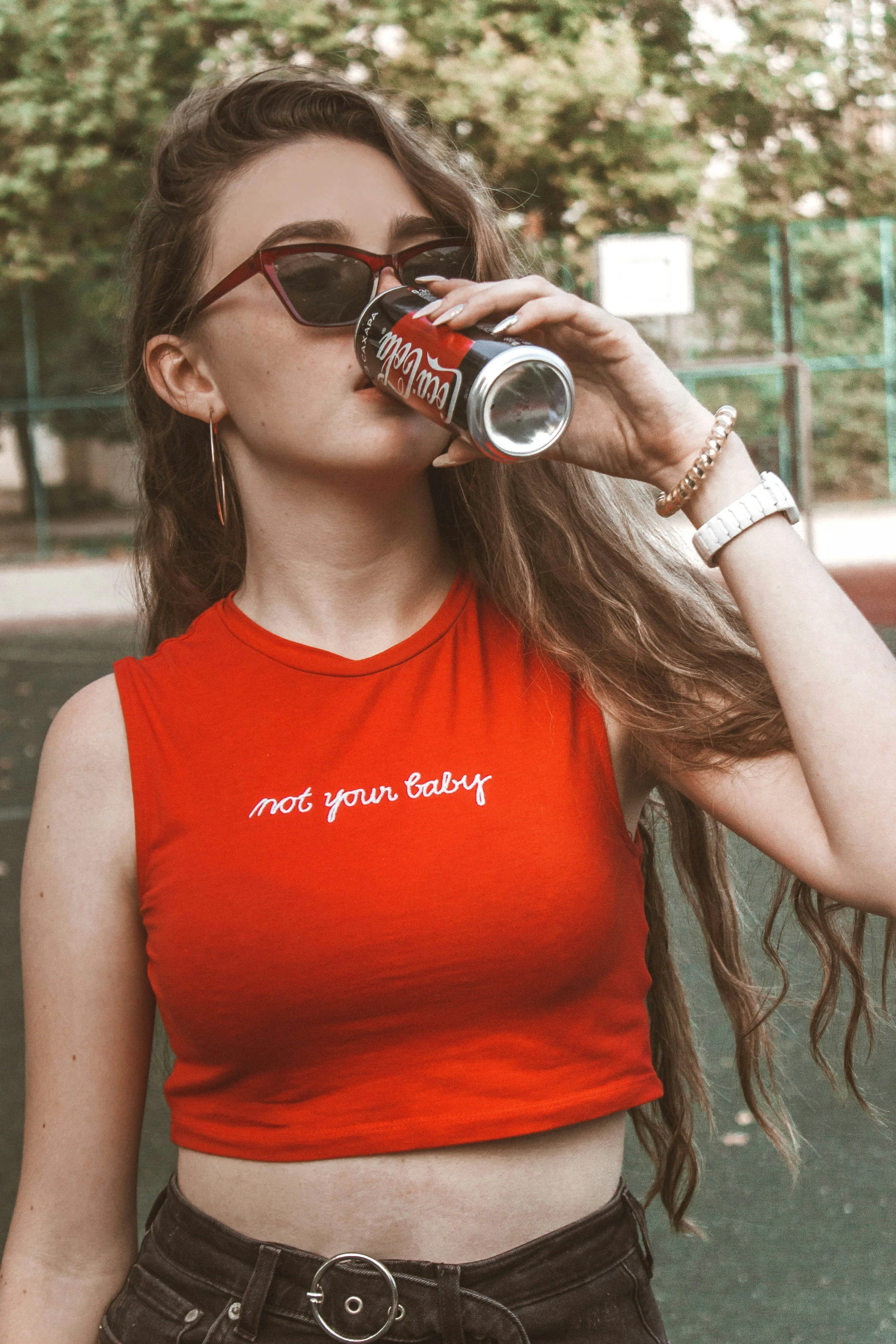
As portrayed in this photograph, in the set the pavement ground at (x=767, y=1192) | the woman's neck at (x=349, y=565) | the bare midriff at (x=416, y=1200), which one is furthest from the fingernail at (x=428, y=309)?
the pavement ground at (x=767, y=1192)

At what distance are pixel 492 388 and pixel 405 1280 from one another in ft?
2.81

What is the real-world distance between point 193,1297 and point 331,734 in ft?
1.92

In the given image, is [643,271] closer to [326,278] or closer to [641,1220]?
[326,278]

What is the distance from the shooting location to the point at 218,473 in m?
1.93

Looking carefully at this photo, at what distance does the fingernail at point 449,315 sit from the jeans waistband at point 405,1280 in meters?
0.91

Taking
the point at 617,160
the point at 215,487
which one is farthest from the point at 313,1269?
the point at 617,160

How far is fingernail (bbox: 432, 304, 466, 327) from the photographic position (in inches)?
55.4

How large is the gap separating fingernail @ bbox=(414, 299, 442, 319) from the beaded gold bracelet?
315 mm

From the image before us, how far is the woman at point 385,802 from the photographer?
1.46 m

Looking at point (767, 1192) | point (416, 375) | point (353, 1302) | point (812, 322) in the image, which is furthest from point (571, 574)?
point (812, 322)

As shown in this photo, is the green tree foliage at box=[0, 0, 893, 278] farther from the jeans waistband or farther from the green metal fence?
the jeans waistband

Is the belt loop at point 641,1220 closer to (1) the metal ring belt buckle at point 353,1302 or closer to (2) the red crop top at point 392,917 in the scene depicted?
(2) the red crop top at point 392,917

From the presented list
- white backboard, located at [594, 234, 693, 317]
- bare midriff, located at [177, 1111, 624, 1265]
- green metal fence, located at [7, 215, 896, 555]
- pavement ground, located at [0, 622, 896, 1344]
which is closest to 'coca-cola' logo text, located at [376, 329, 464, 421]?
bare midriff, located at [177, 1111, 624, 1265]

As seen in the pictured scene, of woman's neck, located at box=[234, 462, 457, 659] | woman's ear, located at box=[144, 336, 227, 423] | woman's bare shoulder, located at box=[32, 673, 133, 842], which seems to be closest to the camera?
woman's bare shoulder, located at box=[32, 673, 133, 842]
